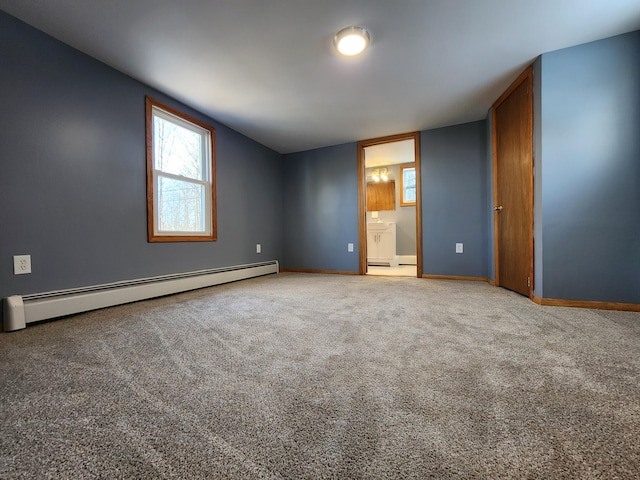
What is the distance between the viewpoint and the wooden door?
243cm

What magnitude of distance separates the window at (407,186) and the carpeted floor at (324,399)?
4354mm

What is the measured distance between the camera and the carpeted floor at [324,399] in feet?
2.15

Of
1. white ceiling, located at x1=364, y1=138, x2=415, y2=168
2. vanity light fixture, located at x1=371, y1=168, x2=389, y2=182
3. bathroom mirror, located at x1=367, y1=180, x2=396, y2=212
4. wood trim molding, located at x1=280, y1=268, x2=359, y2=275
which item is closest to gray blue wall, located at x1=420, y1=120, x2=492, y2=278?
white ceiling, located at x1=364, y1=138, x2=415, y2=168

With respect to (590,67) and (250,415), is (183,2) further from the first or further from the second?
(590,67)

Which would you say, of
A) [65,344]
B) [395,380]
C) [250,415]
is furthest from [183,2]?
[395,380]

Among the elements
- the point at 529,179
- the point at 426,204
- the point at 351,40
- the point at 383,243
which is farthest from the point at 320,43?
the point at 383,243

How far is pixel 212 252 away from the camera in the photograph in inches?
132

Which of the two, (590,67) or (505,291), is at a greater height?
(590,67)

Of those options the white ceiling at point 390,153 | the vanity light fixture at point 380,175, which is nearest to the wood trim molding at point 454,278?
the white ceiling at point 390,153

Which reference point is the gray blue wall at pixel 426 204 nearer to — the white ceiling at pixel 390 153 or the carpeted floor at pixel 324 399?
the white ceiling at pixel 390 153

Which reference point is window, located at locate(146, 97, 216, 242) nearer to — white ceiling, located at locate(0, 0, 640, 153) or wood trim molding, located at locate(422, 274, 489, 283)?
white ceiling, located at locate(0, 0, 640, 153)

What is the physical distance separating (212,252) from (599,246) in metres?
3.68

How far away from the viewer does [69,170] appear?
207 cm

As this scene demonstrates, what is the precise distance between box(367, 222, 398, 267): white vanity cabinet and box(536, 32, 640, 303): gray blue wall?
3.54 meters
